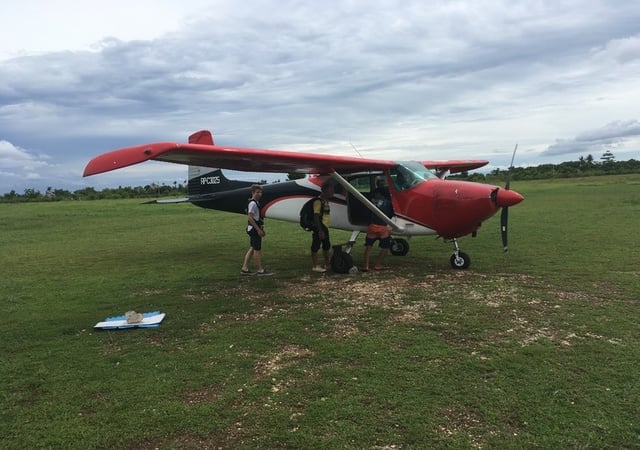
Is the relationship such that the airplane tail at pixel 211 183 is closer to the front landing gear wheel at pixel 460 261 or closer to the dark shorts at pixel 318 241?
the dark shorts at pixel 318 241

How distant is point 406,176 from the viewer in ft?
30.3

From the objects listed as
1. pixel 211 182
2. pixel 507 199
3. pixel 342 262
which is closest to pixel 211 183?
pixel 211 182

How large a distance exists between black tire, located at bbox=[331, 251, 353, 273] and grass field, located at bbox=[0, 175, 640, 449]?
1.66 ft

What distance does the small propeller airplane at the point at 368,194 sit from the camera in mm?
7988

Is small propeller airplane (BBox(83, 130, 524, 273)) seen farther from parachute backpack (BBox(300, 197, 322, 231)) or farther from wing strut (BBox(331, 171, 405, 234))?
parachute backpack (BBox(300, 197, 322, 231))

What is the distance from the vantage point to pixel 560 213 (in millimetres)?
19203

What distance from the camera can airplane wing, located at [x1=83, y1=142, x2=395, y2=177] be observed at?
5047 mm

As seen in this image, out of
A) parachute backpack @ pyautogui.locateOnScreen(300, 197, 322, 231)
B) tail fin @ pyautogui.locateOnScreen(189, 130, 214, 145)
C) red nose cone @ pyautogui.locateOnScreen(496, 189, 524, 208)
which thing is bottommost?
parachute backpack @ pyautogui.locateOnScreen(300, 197, 322, 231)

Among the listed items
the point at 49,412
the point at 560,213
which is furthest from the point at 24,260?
the point at 560,213

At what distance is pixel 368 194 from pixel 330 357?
5.41 meters

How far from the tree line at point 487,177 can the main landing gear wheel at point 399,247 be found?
15.5 m

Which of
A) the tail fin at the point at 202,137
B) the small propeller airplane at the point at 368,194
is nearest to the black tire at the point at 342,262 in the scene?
the small propeller airplane at the point at 368,194

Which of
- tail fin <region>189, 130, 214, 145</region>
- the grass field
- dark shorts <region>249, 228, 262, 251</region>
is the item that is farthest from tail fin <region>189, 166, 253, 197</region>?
dark shorts <region>249, 228, 262, 251</region>

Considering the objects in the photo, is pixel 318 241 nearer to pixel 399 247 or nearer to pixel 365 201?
pixel 365 201
